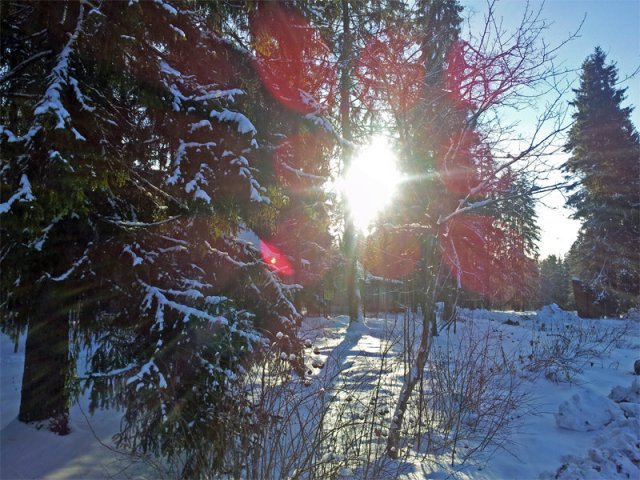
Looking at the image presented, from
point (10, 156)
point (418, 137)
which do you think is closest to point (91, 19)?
point (10, 156)

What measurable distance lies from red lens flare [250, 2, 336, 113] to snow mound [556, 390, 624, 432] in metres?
4.43

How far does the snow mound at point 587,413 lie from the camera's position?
13.0 ft

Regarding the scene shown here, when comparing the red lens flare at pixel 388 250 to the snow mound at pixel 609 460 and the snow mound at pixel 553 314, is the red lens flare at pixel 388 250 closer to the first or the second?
the snow mound at pixel 609 460

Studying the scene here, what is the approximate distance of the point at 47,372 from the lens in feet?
13.2

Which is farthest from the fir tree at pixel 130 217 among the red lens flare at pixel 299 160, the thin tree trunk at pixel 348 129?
the thin tree trunk at pixel 348 129

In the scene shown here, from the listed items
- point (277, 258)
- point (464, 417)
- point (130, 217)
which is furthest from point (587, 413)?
point (277, 258)

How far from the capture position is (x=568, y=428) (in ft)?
13.2

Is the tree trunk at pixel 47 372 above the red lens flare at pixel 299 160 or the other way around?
the other way around

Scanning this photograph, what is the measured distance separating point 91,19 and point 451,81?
3.33 meters

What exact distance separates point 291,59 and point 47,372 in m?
4.71

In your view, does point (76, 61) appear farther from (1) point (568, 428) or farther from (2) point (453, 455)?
(1) point (568, 428)

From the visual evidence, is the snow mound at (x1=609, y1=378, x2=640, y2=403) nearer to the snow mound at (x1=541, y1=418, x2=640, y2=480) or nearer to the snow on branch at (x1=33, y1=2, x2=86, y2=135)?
the snow mound at (x1=541, y1=418, x2=640, y2=480)

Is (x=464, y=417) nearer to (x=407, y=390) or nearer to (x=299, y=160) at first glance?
(x=407, y=390)

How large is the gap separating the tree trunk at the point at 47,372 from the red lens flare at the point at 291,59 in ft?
11.8
